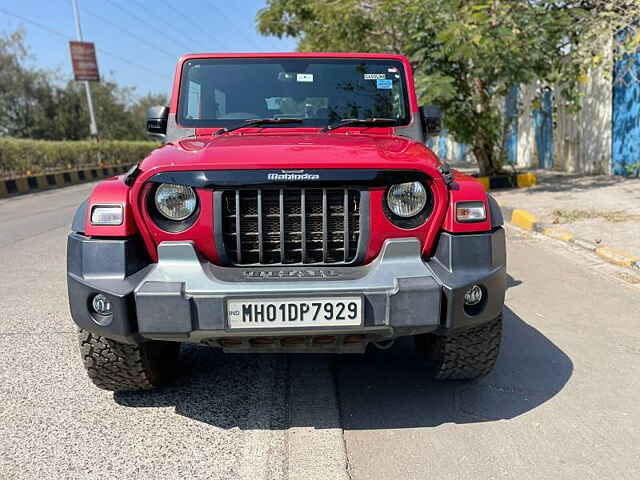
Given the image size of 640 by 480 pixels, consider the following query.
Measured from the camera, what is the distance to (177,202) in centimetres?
263

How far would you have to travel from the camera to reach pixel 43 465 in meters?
2.42

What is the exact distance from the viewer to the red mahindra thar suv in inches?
96.2

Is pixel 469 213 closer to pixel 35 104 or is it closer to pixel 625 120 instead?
pixel 625 120

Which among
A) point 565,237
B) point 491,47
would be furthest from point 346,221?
point 491,47

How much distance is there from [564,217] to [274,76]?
5.83 metres

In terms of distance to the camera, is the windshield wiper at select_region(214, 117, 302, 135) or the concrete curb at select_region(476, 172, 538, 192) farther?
the concrete curb at select_region(476, 172, 538, 192)

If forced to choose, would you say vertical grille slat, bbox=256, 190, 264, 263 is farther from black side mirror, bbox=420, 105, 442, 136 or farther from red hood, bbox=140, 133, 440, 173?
black side mirror, bbox=420, 105, 442, 136

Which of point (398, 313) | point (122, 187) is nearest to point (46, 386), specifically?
point (122, 187)

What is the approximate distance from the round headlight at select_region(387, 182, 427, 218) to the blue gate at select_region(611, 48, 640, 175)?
11175 millimetres

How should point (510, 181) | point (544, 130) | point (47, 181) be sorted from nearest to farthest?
1. point (510, 181)
2. point (544, 130)
3. point (47, 181)

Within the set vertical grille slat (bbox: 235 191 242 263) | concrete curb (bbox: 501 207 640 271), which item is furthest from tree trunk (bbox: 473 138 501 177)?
vertical grille slat (bbox: 235 191 242 263)

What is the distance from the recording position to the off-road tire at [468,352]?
9.38 feet

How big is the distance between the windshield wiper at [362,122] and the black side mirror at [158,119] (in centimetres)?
114

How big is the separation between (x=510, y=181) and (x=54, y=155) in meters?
18.3
